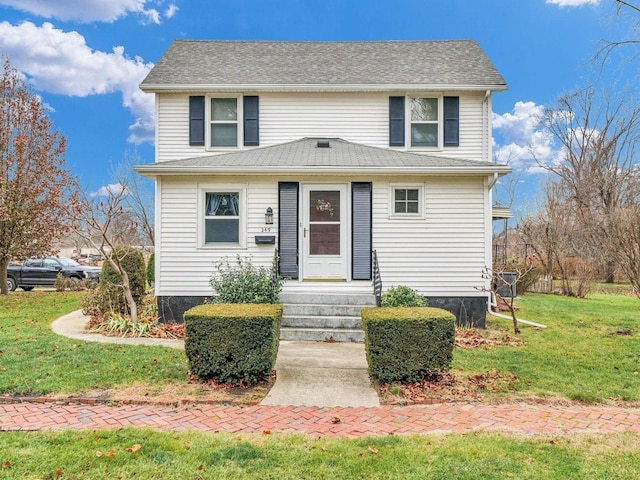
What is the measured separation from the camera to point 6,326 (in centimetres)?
869

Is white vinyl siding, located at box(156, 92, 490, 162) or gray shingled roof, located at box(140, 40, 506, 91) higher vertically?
gray shingled roof, located at box(140, 40, 506, 91)

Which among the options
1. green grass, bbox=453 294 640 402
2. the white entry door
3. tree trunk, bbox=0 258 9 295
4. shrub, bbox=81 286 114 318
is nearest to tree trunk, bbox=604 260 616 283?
green grass, bbox=453 294 640 402

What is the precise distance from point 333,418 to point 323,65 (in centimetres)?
1010

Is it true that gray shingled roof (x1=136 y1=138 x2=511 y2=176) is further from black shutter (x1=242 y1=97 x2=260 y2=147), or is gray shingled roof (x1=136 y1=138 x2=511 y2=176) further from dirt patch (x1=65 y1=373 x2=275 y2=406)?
dirt patch (x1=65 y1=373 x2=275 y2=406)

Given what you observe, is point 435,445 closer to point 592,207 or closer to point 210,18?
point 210,18

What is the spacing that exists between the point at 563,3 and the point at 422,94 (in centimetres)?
1330

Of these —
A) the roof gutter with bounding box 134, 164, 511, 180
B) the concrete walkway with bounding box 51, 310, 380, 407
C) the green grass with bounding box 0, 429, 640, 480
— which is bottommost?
the concrete walkway with bounding box 51, 310, 380, 407

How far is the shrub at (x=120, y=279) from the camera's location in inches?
361

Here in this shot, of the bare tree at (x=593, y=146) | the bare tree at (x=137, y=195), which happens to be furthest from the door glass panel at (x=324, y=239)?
the bare tree at (x=593, y=146)

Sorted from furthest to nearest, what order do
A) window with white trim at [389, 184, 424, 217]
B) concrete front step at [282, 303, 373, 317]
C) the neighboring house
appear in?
window with white trim at [389, 184, 424, 217]
the neighboring house
concrete front step at [282, 303, 373, 317]

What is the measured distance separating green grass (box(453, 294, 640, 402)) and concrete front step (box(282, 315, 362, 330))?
1.94 metres

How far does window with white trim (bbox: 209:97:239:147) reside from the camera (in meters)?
10.4

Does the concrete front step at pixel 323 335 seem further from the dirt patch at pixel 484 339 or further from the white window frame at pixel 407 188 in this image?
the white window frame at pixel 407 188

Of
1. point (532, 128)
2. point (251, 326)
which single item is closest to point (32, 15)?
point (251, 326)
